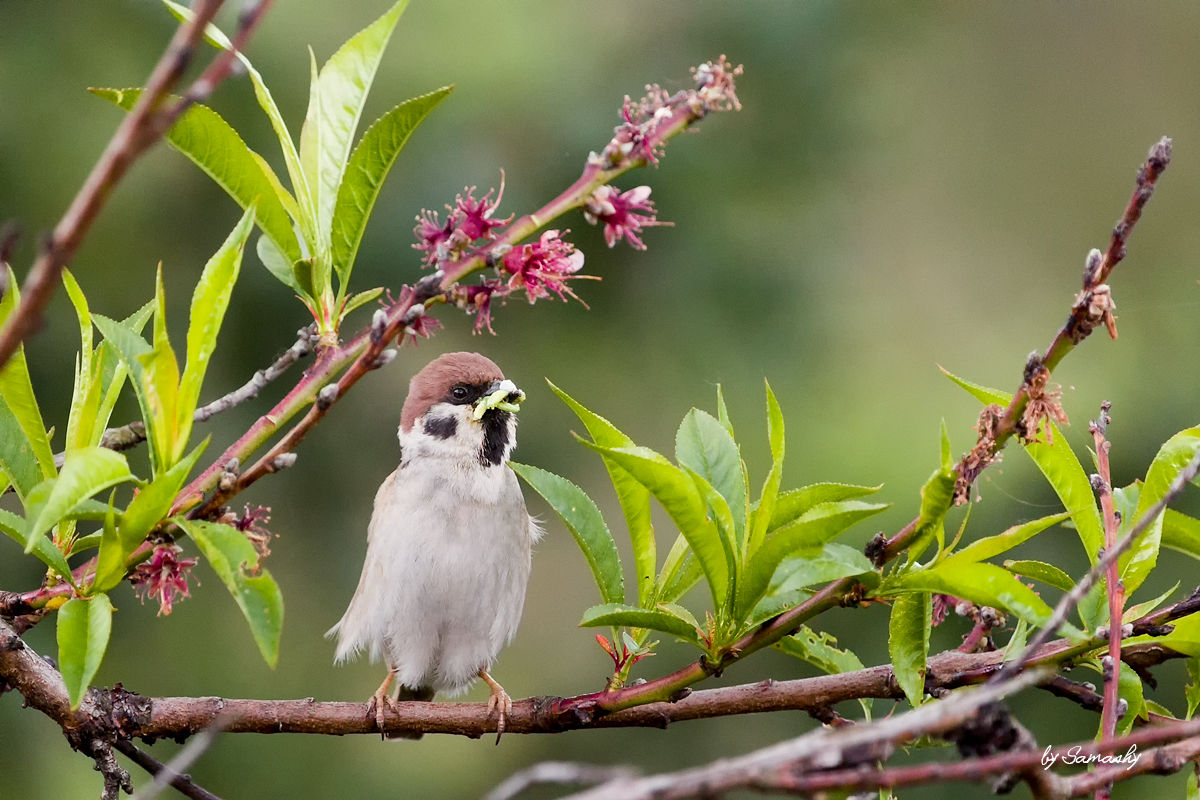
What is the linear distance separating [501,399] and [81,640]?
1604mm

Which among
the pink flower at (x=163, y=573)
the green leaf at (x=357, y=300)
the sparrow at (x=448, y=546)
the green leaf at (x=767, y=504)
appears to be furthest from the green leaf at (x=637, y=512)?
the sparrow at (x=448, y=546)

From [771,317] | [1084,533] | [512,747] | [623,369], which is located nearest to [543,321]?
[623,369]

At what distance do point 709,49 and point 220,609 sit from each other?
10.9ft

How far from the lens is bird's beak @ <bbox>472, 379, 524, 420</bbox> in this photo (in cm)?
301

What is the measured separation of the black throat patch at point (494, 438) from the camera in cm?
352

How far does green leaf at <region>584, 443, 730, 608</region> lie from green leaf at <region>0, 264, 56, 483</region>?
868 mm

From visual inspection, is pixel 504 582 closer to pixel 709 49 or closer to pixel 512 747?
pixel 512 747

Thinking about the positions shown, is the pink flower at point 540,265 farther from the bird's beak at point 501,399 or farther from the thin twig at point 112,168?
the bird's beak at point 501,399

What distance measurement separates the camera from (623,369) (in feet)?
18.3

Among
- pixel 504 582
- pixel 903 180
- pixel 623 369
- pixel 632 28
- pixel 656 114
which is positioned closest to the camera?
pixel 656 114

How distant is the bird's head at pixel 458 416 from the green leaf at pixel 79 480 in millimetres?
1912

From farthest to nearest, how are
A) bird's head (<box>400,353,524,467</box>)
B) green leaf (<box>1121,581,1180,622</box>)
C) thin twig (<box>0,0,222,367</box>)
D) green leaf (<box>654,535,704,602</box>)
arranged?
bird's head (<box>400,353,524,467</box>), green leaf (<box>654,535,704,602</box>), green leaf (<box>1121,581,1180,622</box>), thin twig (<box>0,0,222,367</box>)

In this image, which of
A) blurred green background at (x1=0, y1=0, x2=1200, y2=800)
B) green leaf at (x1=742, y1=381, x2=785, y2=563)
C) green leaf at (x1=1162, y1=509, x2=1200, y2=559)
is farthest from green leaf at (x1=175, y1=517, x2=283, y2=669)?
blurred green background at (x1=0, y1=0, x2=1200, y2=800)
